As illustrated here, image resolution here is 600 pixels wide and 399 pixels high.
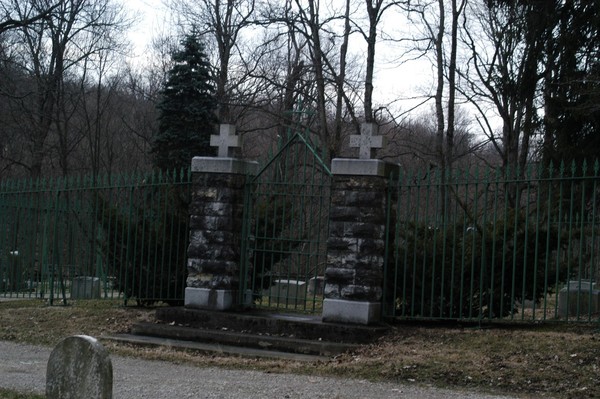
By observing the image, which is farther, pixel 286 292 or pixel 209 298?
pixel 286 292

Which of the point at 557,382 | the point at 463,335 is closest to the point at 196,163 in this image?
the point at 463,335

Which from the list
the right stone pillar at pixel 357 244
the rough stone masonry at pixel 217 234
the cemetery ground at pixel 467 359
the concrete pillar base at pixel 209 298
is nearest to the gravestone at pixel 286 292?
the concrete pillar base at pixel 209 298

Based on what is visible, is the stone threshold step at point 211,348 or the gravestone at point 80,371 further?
the stone threshold step at point 211,348

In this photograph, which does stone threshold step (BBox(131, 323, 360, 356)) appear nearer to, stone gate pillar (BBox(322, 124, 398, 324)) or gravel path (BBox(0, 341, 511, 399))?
stone gate pillar (BBox(322, 124, 398, 324))

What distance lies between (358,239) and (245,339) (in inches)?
82.0

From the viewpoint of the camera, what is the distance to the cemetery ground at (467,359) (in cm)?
874

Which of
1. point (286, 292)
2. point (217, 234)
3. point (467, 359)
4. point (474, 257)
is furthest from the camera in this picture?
point (286, 292)

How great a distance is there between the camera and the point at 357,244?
37.3ft

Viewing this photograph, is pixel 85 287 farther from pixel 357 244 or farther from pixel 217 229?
pixel 357 244

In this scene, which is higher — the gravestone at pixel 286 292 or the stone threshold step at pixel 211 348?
the gravestone at pixel 286 292

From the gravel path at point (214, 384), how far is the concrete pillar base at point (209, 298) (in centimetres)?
221

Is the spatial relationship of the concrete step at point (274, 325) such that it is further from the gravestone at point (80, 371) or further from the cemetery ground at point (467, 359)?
the gravestone at point (80, 371)

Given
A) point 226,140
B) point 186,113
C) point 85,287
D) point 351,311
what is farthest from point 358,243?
point 186,113

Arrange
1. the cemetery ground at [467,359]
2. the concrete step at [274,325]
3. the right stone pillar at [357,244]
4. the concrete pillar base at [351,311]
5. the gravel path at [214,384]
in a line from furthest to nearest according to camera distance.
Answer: the right stone pillar at [357,244] < the concrete pillar base at [351,311] < the concrete step at [274,325] < the cemetery ground at [467,359] < the gravel path at [214,384]
